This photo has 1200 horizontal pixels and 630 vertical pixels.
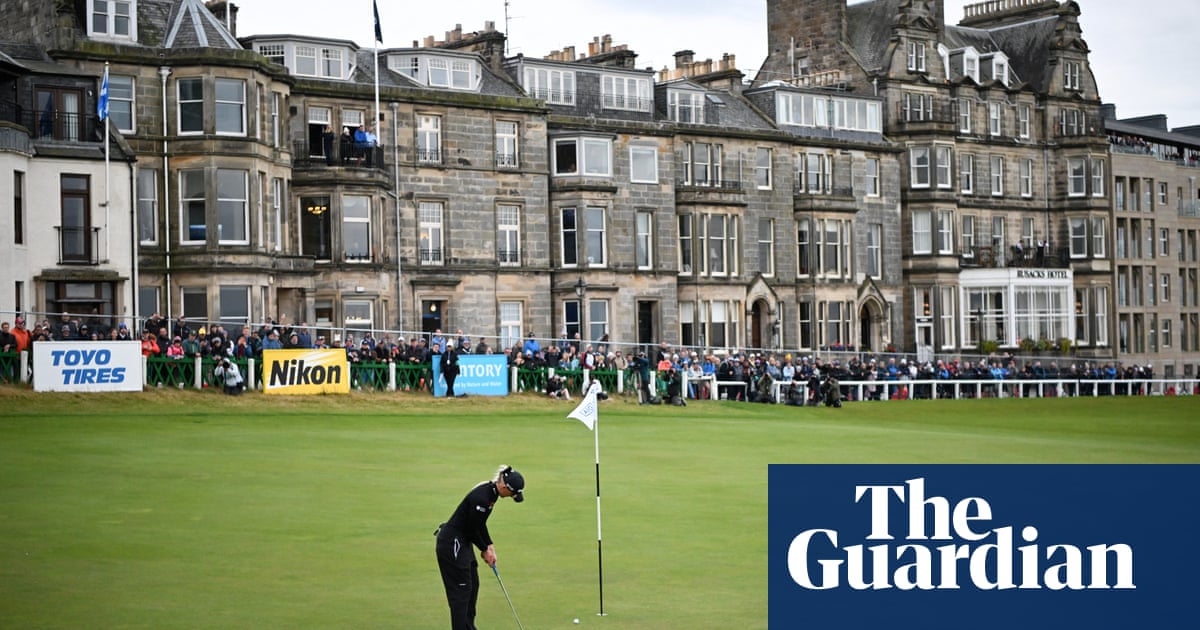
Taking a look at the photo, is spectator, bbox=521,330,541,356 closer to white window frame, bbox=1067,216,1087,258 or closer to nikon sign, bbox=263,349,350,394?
nikon sign, bbox=263,349,350,394

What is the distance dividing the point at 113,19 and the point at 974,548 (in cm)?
4164

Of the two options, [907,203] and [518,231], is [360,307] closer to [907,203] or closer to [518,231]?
[518,231]

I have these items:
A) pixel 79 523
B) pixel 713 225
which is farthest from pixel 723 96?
pixel 79 523

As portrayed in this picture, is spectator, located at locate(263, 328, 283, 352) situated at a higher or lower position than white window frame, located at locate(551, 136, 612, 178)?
lower

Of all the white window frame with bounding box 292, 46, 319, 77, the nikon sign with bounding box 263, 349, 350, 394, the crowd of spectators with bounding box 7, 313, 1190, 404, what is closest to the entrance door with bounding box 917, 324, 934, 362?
the crowd of spectators with bounding box 7, 313, 1190, 404

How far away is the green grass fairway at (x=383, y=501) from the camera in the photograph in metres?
20.7

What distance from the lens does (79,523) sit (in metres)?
25.1

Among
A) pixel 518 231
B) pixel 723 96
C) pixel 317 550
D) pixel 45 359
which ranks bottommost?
pixel 317 550

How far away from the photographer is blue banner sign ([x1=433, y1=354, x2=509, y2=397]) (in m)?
48.1

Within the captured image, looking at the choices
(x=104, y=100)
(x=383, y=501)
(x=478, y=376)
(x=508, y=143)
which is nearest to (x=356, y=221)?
(x=508, y=143)

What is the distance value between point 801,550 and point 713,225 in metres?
53.4

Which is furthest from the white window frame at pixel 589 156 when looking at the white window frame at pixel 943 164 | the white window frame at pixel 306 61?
the white window frame at pixel 943 164

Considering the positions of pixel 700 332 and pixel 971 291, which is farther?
pixel 971 291

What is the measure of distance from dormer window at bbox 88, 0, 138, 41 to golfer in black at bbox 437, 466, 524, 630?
3809 centimetres
